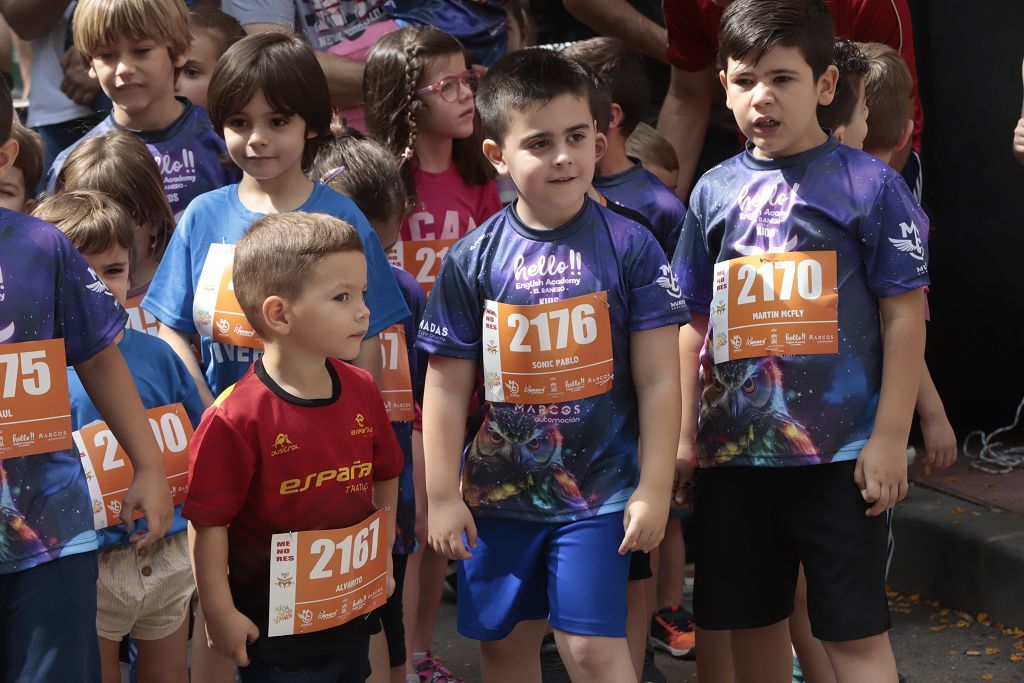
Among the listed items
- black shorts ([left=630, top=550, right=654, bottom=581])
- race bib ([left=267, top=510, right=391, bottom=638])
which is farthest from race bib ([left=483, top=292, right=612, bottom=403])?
black shorts ([left=630, top=550, right=654, bottom=581])

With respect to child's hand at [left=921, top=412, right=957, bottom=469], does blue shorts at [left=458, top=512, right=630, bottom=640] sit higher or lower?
lower

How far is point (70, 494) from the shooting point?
9.56 ft

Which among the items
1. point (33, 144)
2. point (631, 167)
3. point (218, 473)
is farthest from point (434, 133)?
point (218, 473)

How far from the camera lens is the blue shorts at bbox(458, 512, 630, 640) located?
3.24 metres

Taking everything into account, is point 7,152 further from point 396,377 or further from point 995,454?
point 995,454

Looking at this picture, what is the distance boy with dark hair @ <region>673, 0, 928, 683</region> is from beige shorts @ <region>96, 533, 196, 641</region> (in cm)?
136

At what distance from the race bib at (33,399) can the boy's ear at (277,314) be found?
17.1 inches

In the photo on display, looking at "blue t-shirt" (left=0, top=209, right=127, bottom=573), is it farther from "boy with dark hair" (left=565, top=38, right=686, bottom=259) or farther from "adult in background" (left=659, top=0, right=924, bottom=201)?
"adult in background" (left=659, top=0, right=924, bottom=201)

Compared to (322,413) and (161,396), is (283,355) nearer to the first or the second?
(322,413)

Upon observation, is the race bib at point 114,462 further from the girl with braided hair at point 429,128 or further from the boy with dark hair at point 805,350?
the boy with dark hair at point 805,350

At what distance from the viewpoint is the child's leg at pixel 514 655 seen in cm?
345

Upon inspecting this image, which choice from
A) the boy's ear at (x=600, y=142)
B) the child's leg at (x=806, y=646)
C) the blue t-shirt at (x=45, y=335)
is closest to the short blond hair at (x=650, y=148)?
the boy's ear at (x=600, y=142)

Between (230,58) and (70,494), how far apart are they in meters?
1.37

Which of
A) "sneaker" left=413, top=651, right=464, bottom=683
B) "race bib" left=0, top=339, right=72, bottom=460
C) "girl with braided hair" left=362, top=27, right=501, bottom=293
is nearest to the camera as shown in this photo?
"race bib" left=0, top=339, right=72, bottom=460
